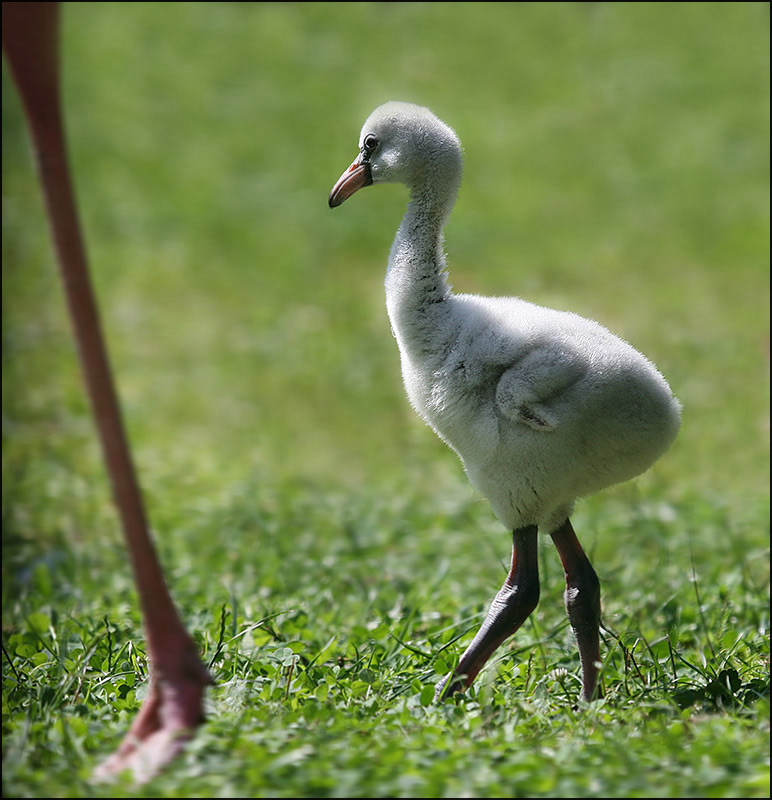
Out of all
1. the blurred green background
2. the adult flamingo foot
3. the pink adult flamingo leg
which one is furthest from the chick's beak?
the blurred green background

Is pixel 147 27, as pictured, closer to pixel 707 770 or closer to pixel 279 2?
pixel 279 2

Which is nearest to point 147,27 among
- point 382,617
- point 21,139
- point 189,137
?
point 189,137

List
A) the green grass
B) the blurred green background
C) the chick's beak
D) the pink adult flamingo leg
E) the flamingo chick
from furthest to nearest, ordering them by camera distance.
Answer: the blurred green background, the chick's beak, the flamingo chick, the green grass, the pink adult flamingo leg

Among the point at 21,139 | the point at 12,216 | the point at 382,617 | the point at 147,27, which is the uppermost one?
the point at 147,27

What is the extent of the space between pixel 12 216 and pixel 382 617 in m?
8.56

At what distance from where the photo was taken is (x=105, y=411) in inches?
131

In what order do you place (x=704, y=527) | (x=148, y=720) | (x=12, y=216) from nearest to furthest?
(x=148, y=720) → (x=704, y=527) → (x=12, y=216)

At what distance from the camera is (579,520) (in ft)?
23.9

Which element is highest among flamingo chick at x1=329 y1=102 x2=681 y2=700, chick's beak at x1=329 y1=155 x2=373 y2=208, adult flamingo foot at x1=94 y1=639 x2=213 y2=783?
chick's beak at x1=329 y1=155 x2=373 y2=208

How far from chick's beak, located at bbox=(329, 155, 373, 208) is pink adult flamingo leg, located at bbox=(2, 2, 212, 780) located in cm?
136

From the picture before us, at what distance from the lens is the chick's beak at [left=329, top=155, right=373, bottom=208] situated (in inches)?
174

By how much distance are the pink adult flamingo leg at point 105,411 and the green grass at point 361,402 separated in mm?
135

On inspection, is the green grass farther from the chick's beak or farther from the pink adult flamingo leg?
the chick's beak

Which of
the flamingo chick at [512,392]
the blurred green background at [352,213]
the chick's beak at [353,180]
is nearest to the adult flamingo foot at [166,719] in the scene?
the flamingo chick at [512,392]
